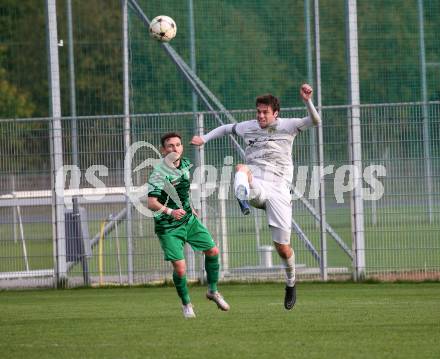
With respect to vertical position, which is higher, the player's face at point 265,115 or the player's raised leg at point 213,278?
the player's face at point 265,115

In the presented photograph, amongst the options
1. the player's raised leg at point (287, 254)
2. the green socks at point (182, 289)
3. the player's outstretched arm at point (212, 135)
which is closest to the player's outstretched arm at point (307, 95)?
the player's outstretched arm at point (212, 135)

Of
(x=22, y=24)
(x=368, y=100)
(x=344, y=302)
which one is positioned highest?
(x=22, y=24)

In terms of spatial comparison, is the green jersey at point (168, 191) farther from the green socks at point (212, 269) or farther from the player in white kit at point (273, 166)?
the green socks at point (212, 269)

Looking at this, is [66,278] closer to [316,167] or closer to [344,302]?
[316,167]

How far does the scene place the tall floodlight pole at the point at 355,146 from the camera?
16.1 m

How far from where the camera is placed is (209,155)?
54.1 ft

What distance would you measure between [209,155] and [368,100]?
14.5ft

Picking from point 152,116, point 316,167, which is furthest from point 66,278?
point 316,167

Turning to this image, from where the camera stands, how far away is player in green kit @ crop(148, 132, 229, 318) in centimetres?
1098

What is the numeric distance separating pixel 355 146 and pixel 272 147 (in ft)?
16.2

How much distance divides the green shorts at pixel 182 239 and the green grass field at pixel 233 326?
66 cm

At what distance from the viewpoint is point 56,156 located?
1652 centimetres

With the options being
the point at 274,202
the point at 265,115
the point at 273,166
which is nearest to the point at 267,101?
the point at 265,115

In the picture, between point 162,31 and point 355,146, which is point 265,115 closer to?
point 162,31
